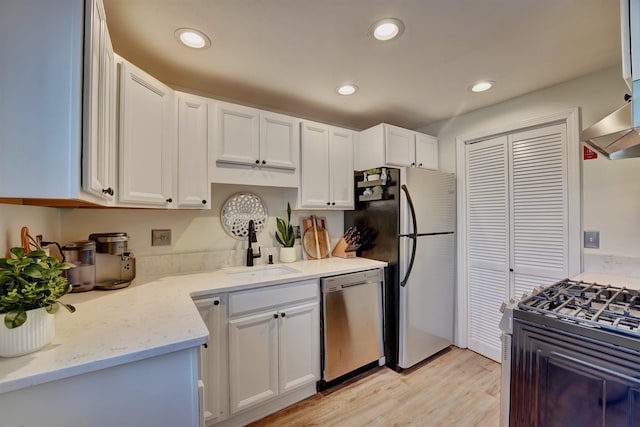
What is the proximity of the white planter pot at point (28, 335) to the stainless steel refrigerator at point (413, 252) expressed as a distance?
7.01 ft

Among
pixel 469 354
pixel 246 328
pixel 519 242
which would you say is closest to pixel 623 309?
pixel 519 242

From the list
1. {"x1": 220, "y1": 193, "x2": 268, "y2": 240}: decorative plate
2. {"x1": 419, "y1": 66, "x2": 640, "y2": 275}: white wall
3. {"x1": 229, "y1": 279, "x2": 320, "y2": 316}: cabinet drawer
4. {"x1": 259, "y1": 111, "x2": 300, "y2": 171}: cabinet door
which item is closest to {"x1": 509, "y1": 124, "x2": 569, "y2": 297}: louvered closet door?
{"x1": 419, "y1": 66, "x2": 640, "y2": 275}: white wall

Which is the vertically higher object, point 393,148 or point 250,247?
point 393,148

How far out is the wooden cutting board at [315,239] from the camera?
266cm

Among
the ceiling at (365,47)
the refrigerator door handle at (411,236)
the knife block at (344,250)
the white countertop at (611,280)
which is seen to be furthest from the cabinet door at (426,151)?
the white countertop at (611,280)

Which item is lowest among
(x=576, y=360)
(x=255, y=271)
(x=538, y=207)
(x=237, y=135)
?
(x=576, y=360)

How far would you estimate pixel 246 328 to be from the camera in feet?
5.73

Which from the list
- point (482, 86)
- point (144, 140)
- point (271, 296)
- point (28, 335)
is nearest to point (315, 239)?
point (271, 296)

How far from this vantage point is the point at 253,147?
212 centimetres

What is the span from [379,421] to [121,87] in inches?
99.4

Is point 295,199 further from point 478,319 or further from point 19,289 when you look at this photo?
point 478,319

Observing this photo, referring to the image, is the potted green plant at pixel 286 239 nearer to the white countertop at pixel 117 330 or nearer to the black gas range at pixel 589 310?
the white countertop at pixel 117 330

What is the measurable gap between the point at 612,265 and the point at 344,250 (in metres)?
1.95

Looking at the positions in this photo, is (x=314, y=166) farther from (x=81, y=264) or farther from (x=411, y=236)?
(x=81, y=264)
